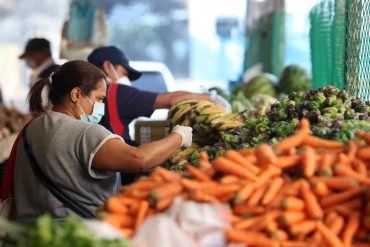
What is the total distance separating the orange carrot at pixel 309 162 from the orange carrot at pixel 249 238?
0.35 metres

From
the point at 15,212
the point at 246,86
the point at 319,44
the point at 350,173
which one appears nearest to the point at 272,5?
the point at 246,86

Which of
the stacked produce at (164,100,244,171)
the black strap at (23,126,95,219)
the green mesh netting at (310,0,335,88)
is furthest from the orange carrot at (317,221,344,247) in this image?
the green mesh netting at (310,0,335,88)

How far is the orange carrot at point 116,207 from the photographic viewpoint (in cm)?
271

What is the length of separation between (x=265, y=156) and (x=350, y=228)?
456 millimetres

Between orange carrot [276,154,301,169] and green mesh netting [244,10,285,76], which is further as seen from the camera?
green mesh netting [244,10,285,76]

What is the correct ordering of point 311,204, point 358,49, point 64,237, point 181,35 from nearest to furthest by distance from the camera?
point 64,237
point 311,204
point 358,49
point 181,35

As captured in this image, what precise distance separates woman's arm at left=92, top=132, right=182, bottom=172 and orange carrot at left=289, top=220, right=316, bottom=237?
114 centimetres

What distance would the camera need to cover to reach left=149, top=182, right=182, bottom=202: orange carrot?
→ 2650 millimetres

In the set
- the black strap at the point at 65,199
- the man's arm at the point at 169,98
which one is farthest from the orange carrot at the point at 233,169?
the man's arm at the point at 169,98

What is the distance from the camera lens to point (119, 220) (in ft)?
8.82

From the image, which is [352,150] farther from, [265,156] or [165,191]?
[165,191]

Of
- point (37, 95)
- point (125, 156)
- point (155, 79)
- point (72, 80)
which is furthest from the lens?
point (155, 79)

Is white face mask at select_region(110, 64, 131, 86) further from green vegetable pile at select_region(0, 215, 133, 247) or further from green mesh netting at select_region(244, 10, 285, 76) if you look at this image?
green mesh netting at select_region(244, 10, 285, 76)

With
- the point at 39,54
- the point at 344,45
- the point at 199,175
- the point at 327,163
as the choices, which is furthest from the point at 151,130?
the point at 327,163
